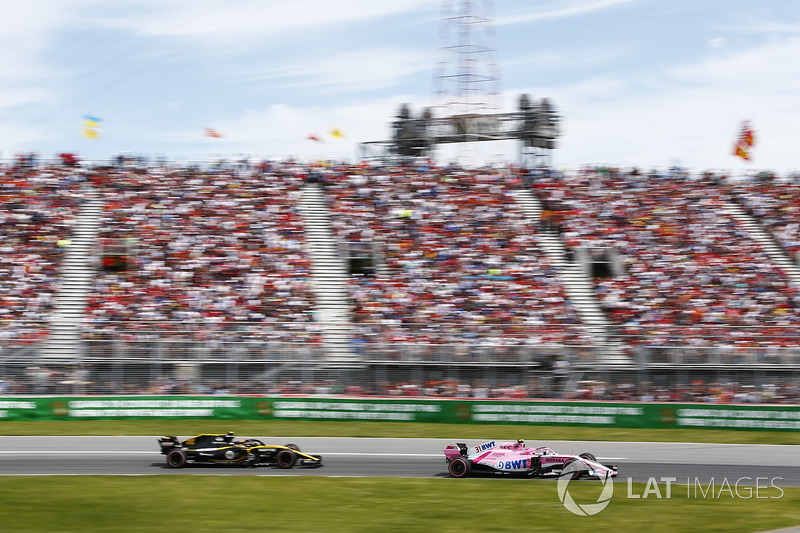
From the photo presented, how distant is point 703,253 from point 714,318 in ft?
11.2

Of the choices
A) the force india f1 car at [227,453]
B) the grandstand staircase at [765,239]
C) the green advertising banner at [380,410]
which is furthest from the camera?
the grandstand staircase at [765,239]

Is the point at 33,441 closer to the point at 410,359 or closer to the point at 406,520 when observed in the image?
the point at 410,359

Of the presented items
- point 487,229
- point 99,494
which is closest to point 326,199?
point 487,229

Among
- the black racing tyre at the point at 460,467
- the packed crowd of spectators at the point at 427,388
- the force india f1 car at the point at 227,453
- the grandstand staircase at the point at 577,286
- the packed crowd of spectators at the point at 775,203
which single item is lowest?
the black racing tyre at the point at 460,467

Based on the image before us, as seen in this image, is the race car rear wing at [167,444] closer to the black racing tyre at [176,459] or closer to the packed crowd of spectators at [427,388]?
the black racing tyre at [176,459]

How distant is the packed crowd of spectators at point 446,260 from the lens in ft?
79.7

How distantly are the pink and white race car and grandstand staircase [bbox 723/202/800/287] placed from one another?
42.6 ft

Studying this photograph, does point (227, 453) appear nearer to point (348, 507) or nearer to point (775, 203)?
point (348, 507)

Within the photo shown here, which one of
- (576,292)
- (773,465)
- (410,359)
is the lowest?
(773,465)

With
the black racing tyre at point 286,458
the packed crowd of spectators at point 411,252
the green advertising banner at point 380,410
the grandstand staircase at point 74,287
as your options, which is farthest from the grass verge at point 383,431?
the black racing tyre at point 286,458

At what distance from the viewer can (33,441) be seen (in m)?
20.4

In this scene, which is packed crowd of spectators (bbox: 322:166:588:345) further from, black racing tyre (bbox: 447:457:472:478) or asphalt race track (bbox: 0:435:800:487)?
black racing tyre (bbox: 447:457:472:478)

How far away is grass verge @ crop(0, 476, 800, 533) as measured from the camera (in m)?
13.1

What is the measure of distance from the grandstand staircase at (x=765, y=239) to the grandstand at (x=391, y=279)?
89mm
